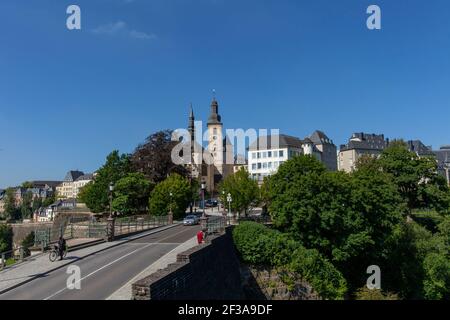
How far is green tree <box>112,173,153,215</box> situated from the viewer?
55.1 m

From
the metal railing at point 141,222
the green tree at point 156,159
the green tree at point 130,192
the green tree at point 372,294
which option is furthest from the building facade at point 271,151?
the green tree at point 372,294

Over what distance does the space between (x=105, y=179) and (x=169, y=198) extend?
13739mm

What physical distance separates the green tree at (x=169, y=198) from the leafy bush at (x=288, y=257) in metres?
25.5

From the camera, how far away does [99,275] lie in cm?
1692

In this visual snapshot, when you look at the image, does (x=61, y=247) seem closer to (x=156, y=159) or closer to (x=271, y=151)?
(x=156, y=159)

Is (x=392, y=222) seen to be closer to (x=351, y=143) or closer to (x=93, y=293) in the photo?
(x=93, y=293)

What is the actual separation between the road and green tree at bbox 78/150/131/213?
118ft

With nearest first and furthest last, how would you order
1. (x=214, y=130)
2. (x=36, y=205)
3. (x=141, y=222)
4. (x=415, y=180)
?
1. (x=141, y=222)
2. (x=415, y=180)
3. (x=214, y=130)
4. (x=36, y=205)

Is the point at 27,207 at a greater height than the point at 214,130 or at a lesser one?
lesser

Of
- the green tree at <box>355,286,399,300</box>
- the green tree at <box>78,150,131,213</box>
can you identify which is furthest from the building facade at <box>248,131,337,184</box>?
the green tree at <box>355,286,399,300</box>

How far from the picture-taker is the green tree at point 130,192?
55.1 meters

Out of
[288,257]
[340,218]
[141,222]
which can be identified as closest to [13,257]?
[141,222]

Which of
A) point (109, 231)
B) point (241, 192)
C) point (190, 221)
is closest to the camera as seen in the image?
point (109, 231)
